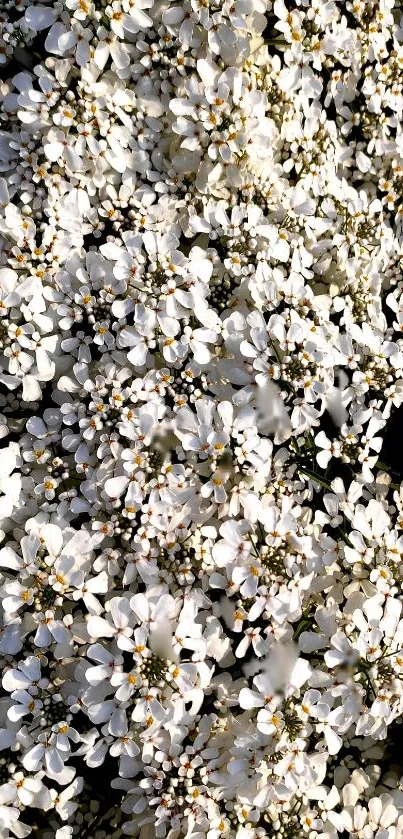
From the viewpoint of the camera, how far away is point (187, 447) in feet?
5.48

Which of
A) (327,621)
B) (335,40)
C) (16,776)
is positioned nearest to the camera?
→ (16,776)

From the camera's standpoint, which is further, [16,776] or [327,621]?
[327,621]

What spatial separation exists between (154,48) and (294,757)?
1.49m

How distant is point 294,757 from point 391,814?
301 mm

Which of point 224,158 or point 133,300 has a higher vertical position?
point 224,158

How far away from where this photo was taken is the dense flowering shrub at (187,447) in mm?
1618

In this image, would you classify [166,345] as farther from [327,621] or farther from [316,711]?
[316,711]

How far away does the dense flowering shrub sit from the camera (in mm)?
1618

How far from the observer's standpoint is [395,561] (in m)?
1.80

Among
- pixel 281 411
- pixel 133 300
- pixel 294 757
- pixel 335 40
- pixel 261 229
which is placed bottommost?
Answer: pixel 294 757

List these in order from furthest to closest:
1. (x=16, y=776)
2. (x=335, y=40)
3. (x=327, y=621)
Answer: (x=335, y=40) → (x=327, y=621) → (x=16, y=776)

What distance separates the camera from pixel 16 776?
62.2 inches

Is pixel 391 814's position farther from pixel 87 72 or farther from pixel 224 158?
pixel 87 72

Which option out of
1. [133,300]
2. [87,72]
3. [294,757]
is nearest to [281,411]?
[133,300]
